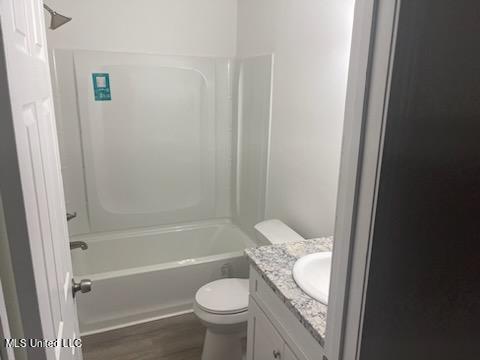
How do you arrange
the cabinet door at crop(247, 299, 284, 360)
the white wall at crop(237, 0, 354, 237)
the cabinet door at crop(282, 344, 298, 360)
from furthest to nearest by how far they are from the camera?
the white wall at crop(237, 0, 354, 237)
the cabinet door at crop(247, 299, 284, 360)
the cabinet door at crop(282, 344, 298, 360)

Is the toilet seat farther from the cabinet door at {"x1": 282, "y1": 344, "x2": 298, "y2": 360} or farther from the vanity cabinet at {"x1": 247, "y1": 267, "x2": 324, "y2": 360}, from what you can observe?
the cabinet door at {"x1": 282, "y1": 344, "x2": 298, "y2": 360}

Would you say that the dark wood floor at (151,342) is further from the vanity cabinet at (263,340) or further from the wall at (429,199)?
the wall at (429,199)

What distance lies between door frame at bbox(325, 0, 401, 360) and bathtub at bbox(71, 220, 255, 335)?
6.11 feet

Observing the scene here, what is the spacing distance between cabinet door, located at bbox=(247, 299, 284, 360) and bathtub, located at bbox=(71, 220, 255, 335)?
954mm

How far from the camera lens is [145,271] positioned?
7.77 feet

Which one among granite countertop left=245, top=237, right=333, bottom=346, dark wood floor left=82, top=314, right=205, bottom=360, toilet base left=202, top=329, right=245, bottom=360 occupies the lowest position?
dark wood floor left=82, top=314, right=205, bottom=360

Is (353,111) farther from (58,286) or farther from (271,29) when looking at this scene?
(271,29)

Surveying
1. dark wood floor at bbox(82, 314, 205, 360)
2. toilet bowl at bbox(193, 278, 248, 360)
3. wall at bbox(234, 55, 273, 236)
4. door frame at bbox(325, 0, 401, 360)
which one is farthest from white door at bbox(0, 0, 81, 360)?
wall at bbox(234, 55, 273, 236)

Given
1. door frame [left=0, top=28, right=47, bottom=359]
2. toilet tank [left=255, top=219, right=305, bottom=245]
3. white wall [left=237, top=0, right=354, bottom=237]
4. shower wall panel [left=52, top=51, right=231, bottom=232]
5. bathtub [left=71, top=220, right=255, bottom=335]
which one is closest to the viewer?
door frame [left=0, top=28, right=47, bottom=359]

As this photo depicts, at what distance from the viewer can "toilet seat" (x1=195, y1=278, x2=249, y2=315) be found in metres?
1.88

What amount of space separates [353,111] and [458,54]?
0.65 feet

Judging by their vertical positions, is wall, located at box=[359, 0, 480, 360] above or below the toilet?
above

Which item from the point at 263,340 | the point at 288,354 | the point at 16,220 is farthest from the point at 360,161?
the point at 263,340

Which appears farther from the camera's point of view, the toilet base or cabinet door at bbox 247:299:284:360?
the toilet base
